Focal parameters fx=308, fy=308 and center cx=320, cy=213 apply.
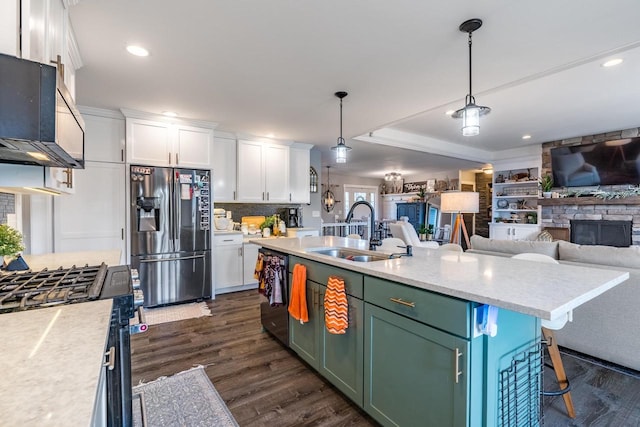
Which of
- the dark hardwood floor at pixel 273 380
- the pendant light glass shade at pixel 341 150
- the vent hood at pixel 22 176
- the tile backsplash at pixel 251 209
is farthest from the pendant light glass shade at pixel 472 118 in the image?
the tile backsplash at pixel 251 209

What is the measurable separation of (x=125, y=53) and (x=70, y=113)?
5.28 feet

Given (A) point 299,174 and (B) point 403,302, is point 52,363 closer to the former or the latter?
(B) point 403,302

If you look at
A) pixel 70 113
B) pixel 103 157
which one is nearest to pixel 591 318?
pixel 70 113

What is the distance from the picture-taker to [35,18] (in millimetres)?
1175

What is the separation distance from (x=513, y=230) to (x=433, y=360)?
6.28m

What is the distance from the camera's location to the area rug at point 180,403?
70.1 inches

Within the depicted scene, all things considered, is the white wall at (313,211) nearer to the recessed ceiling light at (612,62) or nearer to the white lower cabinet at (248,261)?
the white lower cabinet at (248,261)

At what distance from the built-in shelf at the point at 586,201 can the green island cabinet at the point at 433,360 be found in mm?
5254

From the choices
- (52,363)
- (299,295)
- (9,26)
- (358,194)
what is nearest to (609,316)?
(299,295)

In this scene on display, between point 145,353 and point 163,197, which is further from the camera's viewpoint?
point 163,197

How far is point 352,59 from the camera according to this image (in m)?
2.46

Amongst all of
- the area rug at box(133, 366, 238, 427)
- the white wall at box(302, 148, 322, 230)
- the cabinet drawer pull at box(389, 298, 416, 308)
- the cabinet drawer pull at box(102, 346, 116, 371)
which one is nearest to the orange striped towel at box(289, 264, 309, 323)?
the area rug at box(133, 366, 238, 427)

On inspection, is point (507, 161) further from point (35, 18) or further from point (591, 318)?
point (35, 18)

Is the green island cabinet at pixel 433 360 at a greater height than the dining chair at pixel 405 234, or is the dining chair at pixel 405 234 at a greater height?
the dining chair at pixel 405 234
